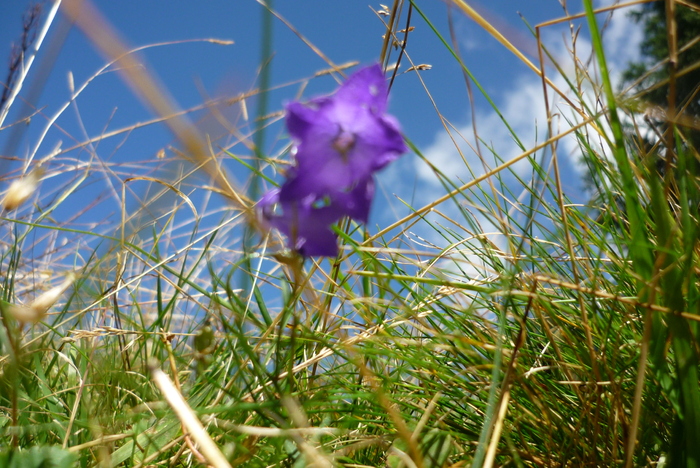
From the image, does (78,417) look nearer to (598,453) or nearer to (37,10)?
(598,453)

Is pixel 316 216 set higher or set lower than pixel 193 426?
higher

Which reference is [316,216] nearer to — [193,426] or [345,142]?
[345,142]

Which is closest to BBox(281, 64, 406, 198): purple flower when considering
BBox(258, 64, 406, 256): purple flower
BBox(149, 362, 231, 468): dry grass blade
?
BBox(258, 64, 406, 256): purple flower

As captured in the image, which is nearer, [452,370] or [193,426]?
[193,426]

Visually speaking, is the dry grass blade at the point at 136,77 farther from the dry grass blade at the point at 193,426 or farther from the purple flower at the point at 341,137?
the dry grass blade at the point at 193,426

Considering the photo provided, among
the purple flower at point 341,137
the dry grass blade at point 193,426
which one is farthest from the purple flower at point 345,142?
the dry grass blade at point 193,426

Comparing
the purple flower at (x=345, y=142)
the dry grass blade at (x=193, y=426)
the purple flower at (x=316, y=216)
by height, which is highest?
the purple flower at (x=345, y=142)

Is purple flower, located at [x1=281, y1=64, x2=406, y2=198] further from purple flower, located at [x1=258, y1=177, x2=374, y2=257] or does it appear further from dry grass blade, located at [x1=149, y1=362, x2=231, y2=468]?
dry grass blade, located at [x1=149, y1=362, x2=231, y2=468]

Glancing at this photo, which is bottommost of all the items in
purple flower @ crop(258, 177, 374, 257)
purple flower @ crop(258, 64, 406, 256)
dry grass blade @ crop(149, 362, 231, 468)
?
dry grass blade @ crop(149, 362, 231, 468)

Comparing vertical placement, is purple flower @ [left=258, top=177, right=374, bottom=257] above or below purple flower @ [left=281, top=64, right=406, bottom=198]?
below

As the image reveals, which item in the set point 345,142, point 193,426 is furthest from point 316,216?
point 193,426

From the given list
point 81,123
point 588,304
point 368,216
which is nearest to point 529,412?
point 588,304

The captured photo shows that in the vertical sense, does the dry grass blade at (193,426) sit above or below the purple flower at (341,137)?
below
